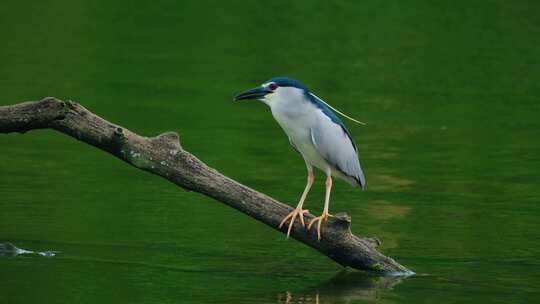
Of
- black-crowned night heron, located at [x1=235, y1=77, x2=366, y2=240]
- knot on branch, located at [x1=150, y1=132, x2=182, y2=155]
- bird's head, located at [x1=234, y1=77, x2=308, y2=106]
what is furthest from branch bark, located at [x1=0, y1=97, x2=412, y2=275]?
bird's head, located at [x1=234, y1=77, x2=308, y2=106]

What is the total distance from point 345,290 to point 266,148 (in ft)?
17.1

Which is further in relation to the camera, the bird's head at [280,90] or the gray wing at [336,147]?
the gray wing at [336,147]

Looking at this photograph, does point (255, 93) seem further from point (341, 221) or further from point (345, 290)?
point (345, 290)

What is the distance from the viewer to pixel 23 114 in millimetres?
9055

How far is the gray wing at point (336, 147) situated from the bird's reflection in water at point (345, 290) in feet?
2.46

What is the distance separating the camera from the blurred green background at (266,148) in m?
9.76

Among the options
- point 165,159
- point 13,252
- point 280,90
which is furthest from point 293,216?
point 13,252

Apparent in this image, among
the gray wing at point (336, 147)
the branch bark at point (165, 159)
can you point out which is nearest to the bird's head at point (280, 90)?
the gray wing at point (336, 147)

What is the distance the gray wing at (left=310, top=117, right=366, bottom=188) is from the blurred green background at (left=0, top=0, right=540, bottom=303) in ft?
2.44

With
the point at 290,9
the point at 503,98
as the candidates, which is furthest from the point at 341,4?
the point at 503,98

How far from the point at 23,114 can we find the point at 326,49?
13.0 metres

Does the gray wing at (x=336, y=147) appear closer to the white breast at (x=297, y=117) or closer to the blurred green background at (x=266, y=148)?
the white breast at (x=297, y=117)

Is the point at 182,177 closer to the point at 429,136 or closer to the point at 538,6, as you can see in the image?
the point at 429,136

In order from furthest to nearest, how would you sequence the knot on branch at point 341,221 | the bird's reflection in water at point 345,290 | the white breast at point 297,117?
1. the white breast at point 297,117
2. the knot on branch at point 341,221
3. the bird's reflection in water at point 345,290
